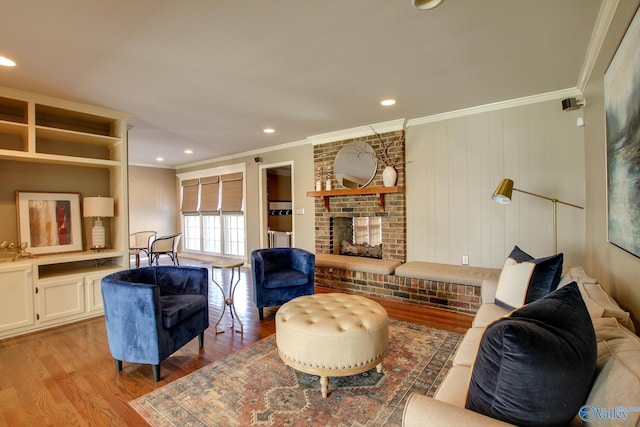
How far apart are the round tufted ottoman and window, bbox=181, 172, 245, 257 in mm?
4736

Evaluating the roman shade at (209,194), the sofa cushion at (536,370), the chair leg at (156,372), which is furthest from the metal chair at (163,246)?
the sofa cushion at (536,370)

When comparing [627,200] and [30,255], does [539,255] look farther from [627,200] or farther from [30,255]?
[30,255]

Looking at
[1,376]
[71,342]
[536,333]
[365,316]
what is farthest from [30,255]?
[536,333]

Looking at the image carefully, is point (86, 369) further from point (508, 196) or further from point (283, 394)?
point (508, 196)

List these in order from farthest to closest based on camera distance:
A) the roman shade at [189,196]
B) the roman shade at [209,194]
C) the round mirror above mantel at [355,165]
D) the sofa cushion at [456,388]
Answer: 1. the roman shade at [189,196]
2. the roman shade at [209,194]
3. the round mirror above mantel at [355,165]
4. the sofa cushion at [456,388]

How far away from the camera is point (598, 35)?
6.89 feet

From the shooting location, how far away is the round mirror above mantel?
459 cm

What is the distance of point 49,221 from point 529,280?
4.87m

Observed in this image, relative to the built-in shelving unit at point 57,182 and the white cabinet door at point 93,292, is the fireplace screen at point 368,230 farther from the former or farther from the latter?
the white cabinet door at point 93,292

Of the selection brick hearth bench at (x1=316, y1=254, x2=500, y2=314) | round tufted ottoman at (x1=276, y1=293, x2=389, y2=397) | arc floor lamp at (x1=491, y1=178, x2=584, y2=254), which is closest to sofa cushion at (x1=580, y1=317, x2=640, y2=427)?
round tufted ottoman at (x1=276, y1=293, x2=389, y2=397)

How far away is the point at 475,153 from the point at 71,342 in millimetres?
4827

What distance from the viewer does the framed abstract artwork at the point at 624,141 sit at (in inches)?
55.9

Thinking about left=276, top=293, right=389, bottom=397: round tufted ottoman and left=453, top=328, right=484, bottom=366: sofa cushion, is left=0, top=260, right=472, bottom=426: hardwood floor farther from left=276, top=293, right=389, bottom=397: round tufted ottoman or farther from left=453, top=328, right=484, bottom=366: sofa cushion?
left=453, top=328, right=484, bottom=366: sofa cushion

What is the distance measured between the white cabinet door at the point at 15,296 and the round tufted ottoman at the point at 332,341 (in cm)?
278
